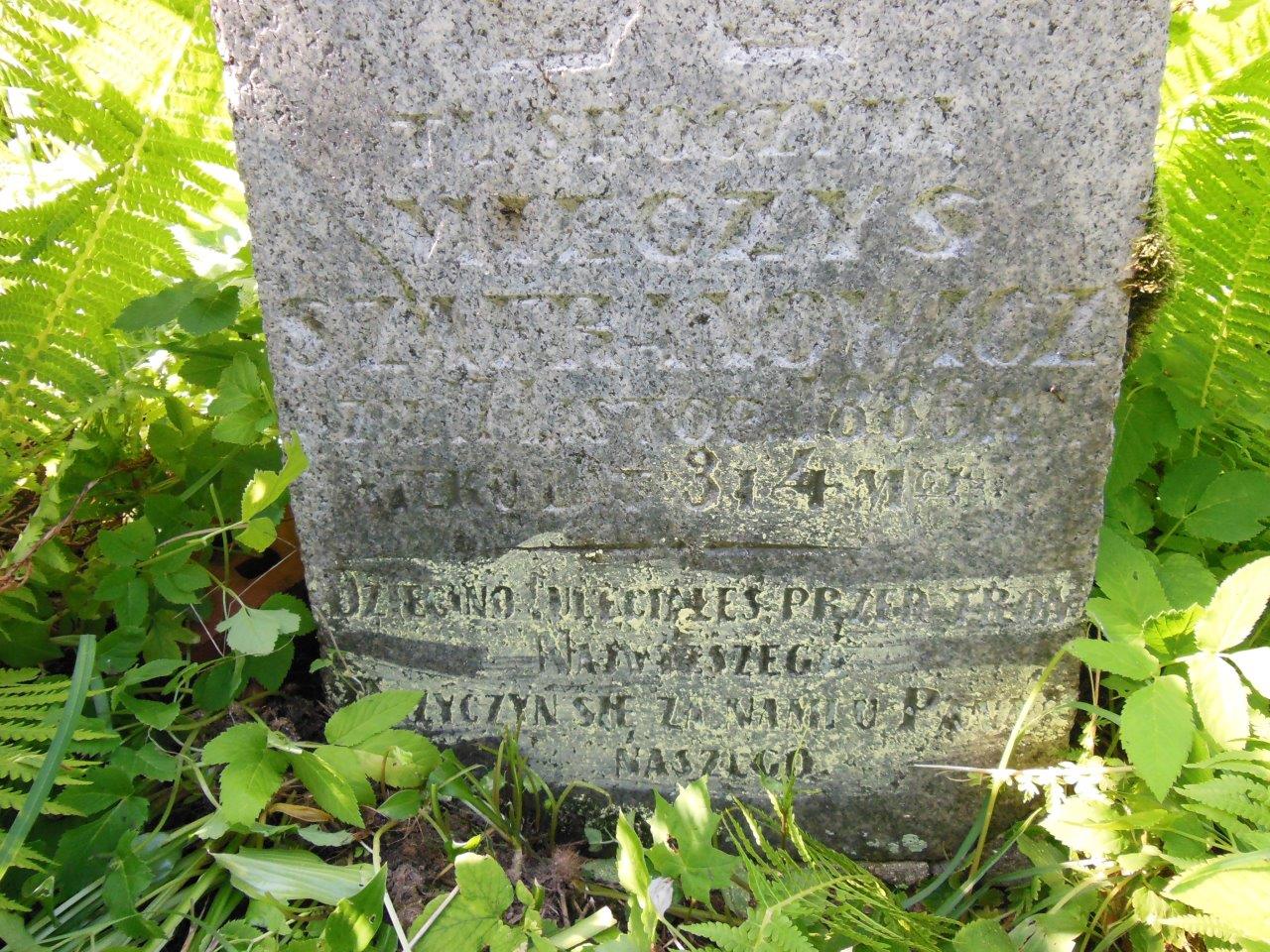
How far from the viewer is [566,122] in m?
1.41

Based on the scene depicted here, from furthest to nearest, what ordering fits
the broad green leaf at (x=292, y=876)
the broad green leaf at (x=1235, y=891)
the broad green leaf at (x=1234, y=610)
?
1. the broad green leaf at (x=292, y=876)
2. the broad green leaf at (x=1234, y=610)
3. the broad green leaf at (x=1235, y=891)

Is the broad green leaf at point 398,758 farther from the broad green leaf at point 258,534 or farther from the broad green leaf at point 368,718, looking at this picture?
the broad green leaf at point 258,534

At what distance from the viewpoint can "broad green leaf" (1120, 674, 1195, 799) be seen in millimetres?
1325

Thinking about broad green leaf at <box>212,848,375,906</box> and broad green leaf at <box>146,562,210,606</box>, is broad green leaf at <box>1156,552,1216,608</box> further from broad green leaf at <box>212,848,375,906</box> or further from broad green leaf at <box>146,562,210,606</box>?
broad green leaf at <box>146,562,210,606</box>

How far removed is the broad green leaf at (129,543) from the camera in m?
1.72

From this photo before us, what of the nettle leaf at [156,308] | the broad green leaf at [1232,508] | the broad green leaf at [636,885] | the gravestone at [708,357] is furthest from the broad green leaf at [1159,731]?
the nettle leaf at [156,308]

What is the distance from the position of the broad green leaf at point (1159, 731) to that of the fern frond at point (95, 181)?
6.28 ft

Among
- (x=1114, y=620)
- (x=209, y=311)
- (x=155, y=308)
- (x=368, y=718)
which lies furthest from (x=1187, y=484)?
(x=155, y=308)

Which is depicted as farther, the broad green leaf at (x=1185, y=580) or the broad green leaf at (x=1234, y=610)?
the broad green leaf at (x=1185, y=580)

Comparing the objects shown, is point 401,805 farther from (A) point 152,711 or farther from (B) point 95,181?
(B) point 95,181

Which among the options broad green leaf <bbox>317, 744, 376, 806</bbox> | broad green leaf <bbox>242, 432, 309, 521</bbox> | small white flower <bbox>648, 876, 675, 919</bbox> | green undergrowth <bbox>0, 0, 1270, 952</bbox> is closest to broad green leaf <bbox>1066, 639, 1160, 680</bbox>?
green undergrowth <bbox>0, 0, 1270, 952</bbox>

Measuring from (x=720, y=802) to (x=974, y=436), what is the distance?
0.91 m

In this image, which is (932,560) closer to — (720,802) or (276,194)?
(720,802)

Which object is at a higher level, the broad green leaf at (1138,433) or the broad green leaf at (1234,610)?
the broad green leaf at (1138,433)
